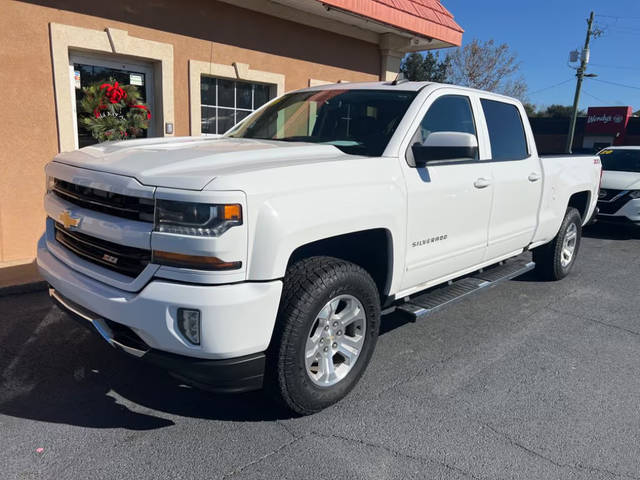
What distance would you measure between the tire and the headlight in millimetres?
530

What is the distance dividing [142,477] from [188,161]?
5.22 feet

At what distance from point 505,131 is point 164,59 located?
4.45m

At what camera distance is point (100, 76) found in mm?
6426

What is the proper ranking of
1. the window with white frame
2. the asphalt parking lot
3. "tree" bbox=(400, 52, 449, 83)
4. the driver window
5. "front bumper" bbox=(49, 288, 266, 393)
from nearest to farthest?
"front bumper" bbox=(49, 288, 266, 393) → the asphalt parking lot → the driver window → the window with white frame → "tree" bbox=(400, 52, 449, 83)

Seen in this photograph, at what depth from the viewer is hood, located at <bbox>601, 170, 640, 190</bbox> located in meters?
9.23

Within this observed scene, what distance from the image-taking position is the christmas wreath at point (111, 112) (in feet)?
18.8

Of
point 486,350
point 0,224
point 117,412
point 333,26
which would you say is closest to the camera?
point 117,412

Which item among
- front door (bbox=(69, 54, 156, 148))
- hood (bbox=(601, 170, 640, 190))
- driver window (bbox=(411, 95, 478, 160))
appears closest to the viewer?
driver window (bbox=(411, 95, 478, 160))

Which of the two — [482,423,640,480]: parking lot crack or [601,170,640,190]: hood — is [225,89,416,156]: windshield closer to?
[482,423,640,480]: parking lot crack

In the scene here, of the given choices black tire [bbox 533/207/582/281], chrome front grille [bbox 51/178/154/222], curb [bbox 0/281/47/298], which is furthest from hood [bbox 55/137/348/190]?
black tire [bbox 533/207/582/281]

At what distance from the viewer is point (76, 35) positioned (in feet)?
19.3

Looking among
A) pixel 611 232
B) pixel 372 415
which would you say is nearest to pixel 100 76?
pixel 372 415

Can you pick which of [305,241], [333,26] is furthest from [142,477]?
[333,26]

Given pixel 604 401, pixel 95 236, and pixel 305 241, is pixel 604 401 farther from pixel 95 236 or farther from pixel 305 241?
pixel 95 236
